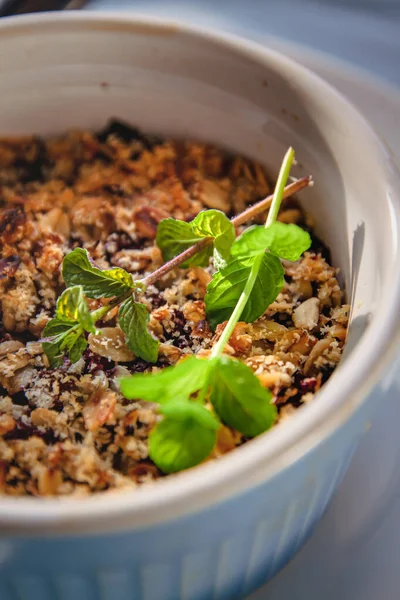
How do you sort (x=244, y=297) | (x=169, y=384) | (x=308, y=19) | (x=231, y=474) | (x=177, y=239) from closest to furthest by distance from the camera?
(x=231, y=474), (x=169, y=384), (x=244, y=297), (x=177, y=239), (x=308, y=19)

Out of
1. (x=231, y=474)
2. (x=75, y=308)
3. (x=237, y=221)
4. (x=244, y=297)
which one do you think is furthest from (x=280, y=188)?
(x=231, y=474)

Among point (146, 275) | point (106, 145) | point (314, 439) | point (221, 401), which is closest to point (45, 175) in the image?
point (106, 145)

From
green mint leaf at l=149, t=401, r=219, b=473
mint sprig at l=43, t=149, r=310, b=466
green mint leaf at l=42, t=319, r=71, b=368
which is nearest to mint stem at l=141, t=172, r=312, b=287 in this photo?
mint sprig at l=43, t=149, r=310, b=466

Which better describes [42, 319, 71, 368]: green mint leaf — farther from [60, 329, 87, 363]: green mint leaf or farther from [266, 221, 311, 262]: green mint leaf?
[266, 221, 311, 262]: green mint leaf

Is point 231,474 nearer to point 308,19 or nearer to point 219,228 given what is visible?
point 219,228

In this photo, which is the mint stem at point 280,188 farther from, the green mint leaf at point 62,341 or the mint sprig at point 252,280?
the green mint leaf at point 62,341

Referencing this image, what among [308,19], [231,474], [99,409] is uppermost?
[308,19]

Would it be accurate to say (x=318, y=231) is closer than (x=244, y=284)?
No
